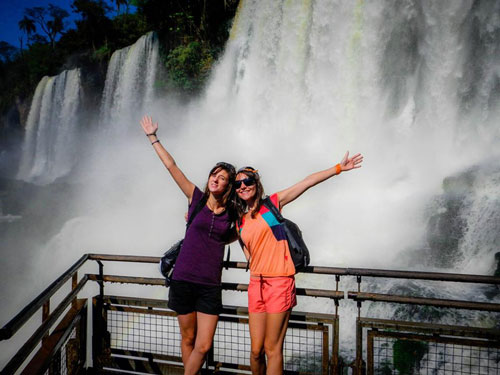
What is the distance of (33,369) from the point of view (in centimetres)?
213

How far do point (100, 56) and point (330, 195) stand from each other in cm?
2389

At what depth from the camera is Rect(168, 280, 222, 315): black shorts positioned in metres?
2.38

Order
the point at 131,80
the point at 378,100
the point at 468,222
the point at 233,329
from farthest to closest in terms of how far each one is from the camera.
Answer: the point at 131,80
the point at 378,100
the point at 468,222
the point at 233,329

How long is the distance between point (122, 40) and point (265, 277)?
32.5 meters

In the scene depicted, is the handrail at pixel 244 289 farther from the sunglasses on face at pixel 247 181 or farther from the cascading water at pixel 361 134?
the cascading water at pixel 361 134

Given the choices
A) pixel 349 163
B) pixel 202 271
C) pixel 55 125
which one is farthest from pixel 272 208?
pixel 55 125

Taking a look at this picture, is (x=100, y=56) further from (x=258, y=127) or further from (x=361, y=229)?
(x=361, y=229)

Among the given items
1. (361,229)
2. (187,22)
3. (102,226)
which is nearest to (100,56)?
(187,22)

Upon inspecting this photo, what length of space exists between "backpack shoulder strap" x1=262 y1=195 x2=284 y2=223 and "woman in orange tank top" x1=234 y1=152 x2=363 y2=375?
0.02 metres

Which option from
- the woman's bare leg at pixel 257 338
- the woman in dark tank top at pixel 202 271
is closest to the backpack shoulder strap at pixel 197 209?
the woman in dark tank top at pixel 202 271

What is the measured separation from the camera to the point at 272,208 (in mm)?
2430

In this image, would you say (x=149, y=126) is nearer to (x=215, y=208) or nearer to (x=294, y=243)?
(x=215, y=208)

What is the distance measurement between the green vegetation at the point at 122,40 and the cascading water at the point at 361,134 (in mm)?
2610

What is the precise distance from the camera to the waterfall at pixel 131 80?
21.6 m
